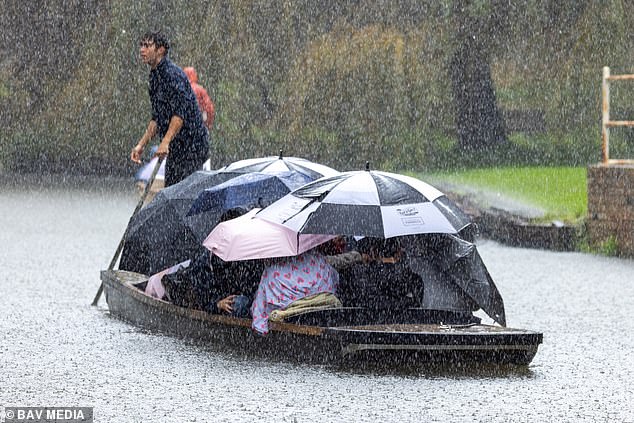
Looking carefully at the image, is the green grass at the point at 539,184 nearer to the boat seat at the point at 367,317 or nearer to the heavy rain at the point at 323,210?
the heavy rain at the point at 323,210

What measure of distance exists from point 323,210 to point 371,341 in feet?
3.07

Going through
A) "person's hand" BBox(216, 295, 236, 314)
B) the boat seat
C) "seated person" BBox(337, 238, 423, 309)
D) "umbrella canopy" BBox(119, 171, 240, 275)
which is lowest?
the boat seat

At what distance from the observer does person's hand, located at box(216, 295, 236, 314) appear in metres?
8.88

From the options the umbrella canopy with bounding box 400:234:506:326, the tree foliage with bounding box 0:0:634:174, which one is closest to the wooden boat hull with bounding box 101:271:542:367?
the umbrella canopy with bounding box 400:234:506:326

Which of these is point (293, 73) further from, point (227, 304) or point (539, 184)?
point (227, 304)

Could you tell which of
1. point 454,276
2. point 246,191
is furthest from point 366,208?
point 246,191

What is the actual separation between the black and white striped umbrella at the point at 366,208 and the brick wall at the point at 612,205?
6545 mm

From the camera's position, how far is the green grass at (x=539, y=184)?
18.0 metres

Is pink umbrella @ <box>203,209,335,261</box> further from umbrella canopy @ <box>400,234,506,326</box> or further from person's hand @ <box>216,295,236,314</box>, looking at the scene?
umbrella canopy @ <box>400,234,506,326</box>

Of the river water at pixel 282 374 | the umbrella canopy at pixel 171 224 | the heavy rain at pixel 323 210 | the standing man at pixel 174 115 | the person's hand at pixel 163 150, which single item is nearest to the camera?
the river water at pixel 282 374

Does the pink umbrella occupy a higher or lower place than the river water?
higher

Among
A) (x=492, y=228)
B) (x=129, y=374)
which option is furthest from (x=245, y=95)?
(x=129, y=374)

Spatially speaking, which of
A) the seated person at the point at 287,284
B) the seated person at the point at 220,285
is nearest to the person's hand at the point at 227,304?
the seated person at the point at 220,285

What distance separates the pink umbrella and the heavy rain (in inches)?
0.7
